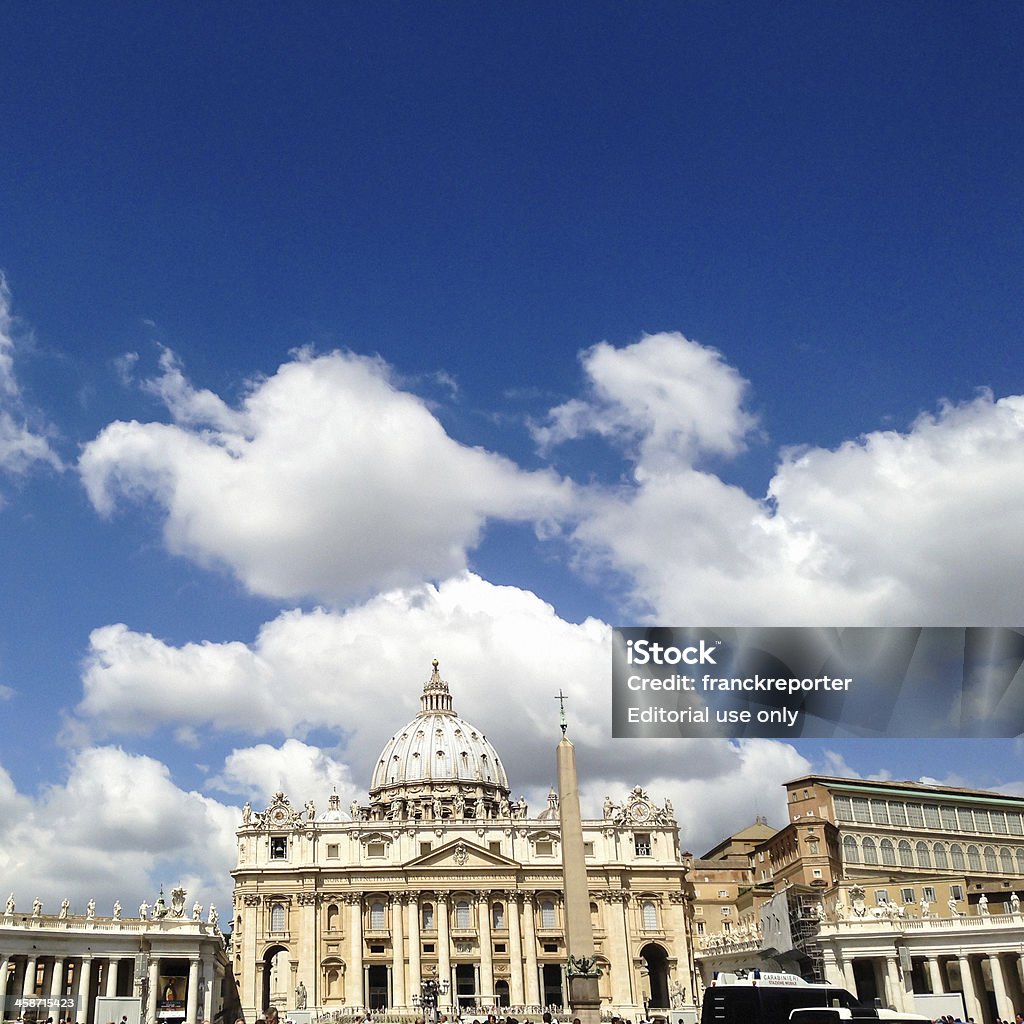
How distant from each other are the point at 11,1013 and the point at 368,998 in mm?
42271

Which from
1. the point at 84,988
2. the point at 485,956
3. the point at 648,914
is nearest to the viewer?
the point at 84,988

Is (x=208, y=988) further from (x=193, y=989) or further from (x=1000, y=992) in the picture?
(x=1000, y=992)

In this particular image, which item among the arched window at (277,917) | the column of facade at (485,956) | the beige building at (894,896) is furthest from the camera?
the arched window at (277,917)

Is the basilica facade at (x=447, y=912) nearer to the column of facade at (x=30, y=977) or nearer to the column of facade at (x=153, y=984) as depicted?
the column of facade at (x=153, y=984)

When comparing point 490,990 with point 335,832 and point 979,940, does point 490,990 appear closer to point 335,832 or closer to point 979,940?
point 335,832

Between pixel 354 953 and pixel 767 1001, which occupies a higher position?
pixel 354 953

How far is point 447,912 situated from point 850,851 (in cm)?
3453

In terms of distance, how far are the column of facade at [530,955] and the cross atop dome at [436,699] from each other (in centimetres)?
4840

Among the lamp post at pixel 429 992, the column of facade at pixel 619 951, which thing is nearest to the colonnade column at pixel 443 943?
the lamp post at pixel 429 992

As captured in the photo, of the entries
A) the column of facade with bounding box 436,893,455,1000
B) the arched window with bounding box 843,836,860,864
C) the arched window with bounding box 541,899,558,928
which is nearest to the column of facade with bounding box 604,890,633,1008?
the arched window with bounding box 541,899,558,928

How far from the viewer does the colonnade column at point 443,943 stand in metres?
92.6

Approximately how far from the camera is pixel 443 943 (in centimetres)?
9369

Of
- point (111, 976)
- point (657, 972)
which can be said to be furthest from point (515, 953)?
point (111, 976)

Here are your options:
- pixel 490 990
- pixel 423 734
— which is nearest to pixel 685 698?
pixel 490 990
